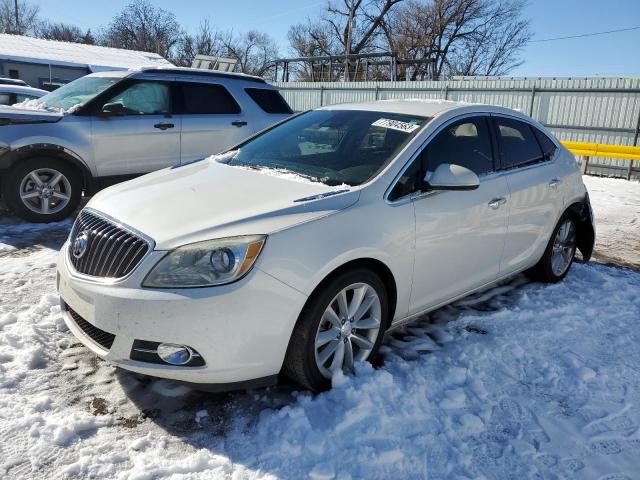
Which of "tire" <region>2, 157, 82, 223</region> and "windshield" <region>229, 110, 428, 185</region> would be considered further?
"tire" <region>2, 157, 82, 223</region>

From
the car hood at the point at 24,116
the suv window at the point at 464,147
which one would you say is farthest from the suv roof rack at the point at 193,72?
the suv window at the point at 464,147

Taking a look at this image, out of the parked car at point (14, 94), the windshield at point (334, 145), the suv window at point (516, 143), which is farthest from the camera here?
the parked car at point (14, 94)

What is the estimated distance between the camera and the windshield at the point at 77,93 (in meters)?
6.37

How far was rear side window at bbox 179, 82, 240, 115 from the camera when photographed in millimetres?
6930

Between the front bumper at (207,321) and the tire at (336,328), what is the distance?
0.11 m

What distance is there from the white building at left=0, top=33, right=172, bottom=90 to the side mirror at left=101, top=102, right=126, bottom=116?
2297 cm

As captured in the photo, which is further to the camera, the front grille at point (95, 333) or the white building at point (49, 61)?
the white building at point (49, 61)

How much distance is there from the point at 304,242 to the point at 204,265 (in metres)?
0.50

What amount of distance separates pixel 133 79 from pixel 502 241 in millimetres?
4916

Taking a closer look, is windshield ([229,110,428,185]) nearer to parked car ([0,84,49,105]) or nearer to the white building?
parked car ([0,84,49,105])

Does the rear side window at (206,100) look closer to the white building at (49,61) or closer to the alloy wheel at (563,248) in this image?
the alloy wheel at (563,248)

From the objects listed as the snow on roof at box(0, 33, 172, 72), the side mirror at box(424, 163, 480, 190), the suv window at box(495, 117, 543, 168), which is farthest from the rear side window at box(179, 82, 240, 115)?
the snow on roof at box(0, 33, 172, 72)

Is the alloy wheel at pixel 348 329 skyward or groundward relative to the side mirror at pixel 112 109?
groundward

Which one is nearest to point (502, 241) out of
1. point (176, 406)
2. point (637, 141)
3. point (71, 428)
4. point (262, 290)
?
point (262, 290)
